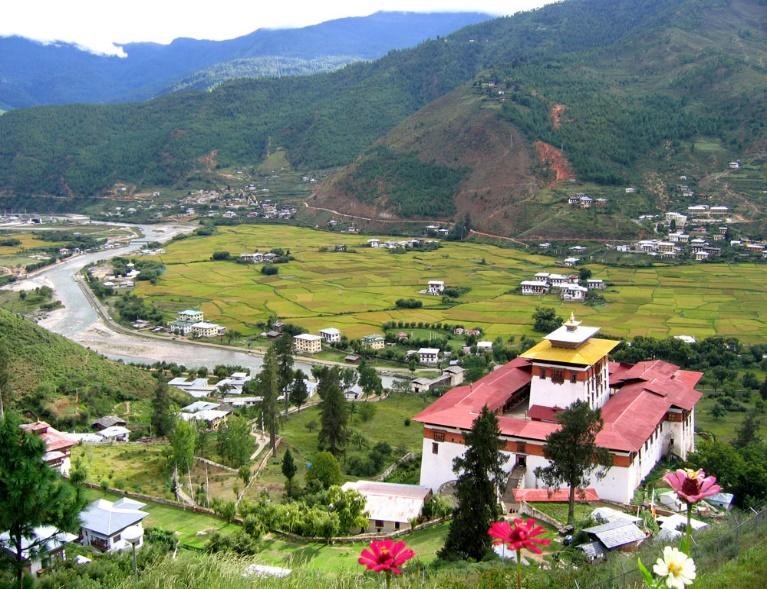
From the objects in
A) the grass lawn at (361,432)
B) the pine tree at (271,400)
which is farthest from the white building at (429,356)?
the pine tree at (271,400)

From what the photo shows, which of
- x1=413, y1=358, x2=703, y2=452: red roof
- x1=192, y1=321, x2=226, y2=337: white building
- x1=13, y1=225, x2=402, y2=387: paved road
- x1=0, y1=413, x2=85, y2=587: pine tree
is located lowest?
x1=13, y1=225, x2=402, y2=387: paved road

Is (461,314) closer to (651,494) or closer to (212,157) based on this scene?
(651,494)

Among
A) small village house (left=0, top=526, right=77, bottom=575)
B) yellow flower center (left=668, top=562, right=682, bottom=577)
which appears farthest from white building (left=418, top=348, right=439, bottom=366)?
yellow flower center (left=668, top=562, right=682, bottom=577)

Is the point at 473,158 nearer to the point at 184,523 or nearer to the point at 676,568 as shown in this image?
the point at 184,523

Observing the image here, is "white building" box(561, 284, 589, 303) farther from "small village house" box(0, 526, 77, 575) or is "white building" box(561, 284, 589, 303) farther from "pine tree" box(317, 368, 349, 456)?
"small village house" box(0, 526, 77, 575)

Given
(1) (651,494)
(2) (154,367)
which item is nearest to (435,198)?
(2) (154,367)

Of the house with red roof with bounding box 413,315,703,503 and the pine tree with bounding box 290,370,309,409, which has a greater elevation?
the house with red roof with bounding box 413,315,703,503

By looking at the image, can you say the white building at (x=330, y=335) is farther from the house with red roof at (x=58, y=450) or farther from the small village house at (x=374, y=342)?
the house with red roof at (x=58, y=450)
